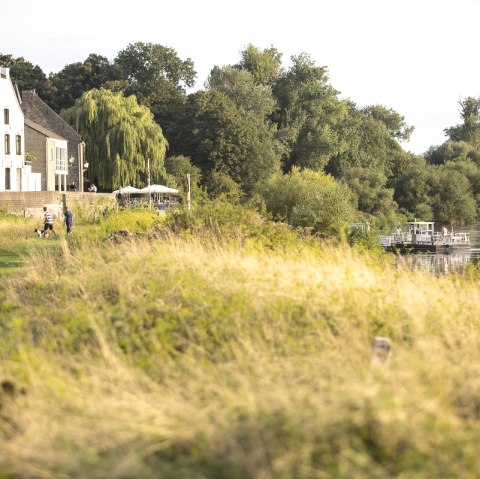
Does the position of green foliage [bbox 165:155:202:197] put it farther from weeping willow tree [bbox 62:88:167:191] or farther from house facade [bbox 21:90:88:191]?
house facade [bbox 21:90:88:191]

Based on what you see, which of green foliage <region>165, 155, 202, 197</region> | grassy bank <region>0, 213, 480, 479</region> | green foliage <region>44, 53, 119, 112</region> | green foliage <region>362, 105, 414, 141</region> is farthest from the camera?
green foliage <region>362, 105, 414, 141</region>

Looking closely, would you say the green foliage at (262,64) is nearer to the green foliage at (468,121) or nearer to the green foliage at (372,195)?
the green foliage at (372,195)

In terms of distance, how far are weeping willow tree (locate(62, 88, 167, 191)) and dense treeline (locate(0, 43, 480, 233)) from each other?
95 millimetres

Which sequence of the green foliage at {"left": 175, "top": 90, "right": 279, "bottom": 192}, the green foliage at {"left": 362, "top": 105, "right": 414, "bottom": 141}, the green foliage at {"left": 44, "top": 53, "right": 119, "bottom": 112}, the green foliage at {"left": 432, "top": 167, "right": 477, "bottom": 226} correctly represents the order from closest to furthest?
1. the green foliage at {"left": 175, "top": 90, "right": 279, "bottom": 192}
2. the green foliage at {"left": 44, "top": 53, "right": 119, "bottom": 112}
3. the green foliage at {"left": 432, "top": 167, "right": 477, "bottom": 226}
4. the green foliage at {"left": 362, "top": 105, "right": 414, "bottom": 141}

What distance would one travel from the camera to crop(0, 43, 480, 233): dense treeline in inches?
2859

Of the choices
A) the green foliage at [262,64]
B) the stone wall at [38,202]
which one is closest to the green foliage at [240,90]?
the green foliage at [262,64]

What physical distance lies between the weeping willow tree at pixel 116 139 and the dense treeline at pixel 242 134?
9 cm

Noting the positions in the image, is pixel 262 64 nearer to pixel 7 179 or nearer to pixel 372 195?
pixel 372 195

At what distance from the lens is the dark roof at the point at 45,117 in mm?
72750

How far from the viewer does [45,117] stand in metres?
76.0

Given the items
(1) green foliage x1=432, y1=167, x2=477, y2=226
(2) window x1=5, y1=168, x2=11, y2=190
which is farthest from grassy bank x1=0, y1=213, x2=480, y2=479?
(1) green foliage x1=432, y1=167, x2=477, y2=226

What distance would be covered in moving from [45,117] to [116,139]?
8.07m

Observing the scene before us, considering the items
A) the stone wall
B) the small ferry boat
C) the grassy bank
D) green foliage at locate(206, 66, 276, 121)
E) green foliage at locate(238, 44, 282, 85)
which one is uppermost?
green foliage at locate(238, 44, 282, 85)

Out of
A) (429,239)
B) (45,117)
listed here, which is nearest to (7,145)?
(45,117)
